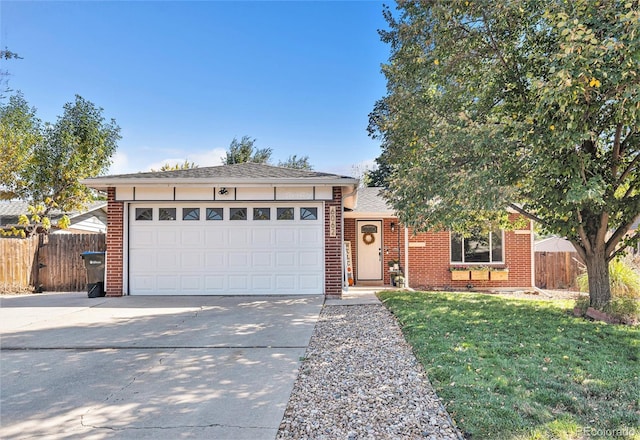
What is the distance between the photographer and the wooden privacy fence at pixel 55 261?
440 inches

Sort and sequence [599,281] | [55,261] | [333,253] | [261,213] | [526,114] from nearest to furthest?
[526,114], [599,281], [333,253], [261,213], [55,261]

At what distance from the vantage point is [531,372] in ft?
12.8

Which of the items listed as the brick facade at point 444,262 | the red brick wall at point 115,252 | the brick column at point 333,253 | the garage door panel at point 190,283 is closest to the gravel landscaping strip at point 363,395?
the brick column at point 333,253

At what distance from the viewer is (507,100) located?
683 cm

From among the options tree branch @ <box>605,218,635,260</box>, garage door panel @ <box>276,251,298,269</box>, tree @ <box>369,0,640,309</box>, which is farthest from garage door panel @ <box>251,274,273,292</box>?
tree branch @ <box>605,218,635,260</box>

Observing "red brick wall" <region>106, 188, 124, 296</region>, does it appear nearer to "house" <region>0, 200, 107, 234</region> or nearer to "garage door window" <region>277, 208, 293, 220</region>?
"garage door window" <region>277, 208, 293, 220</region>

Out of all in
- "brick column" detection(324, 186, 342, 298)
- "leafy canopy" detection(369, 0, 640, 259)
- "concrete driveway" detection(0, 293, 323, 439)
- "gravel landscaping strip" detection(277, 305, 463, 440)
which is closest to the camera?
"gravel landscaping strip" detection(277, 305, 463, 440)

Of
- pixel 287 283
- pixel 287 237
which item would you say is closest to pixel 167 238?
pixel 287 237

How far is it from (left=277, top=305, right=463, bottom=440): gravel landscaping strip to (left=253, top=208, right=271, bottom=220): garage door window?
4.34 m

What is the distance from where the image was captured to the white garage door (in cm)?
925

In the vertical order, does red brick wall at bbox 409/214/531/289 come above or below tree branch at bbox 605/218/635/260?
below

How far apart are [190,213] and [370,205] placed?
635cm

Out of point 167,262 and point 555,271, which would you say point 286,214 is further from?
point 555,271

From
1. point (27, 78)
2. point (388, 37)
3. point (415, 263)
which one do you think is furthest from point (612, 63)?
point (27, 78)
